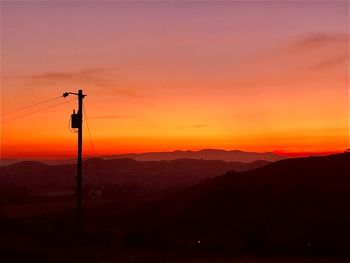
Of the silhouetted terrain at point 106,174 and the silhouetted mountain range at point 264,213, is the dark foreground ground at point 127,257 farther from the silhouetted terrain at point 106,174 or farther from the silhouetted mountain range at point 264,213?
the silhouetted terrain at point 106,174

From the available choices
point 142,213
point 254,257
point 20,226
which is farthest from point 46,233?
point 142,213

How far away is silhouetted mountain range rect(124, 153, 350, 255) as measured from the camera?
27.6 meters

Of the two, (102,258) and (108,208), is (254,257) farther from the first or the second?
(108,208)

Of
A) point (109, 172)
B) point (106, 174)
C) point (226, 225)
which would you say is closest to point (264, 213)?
point (226, 225)

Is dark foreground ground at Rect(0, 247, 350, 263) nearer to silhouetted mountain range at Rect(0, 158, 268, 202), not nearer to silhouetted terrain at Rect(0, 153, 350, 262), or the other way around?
silhouetted terrain at Rect(0, 153, 350, 262)

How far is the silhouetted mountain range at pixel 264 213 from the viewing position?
27578 mm

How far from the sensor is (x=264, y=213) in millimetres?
36344

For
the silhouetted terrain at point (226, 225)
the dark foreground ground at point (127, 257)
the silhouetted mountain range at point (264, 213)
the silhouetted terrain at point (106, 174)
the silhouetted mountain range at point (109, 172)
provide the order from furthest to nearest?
the silhouetted mountain range at point (109, 172)
the silhouetted terrain at point (106, 174)
the silhouetted mountain range at point (264, 213)
the silhouetted terrain at point (226, 225)
the dark foreground ground at point (127, 257)

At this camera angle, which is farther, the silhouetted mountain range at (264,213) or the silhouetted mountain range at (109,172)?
the silhouetted mountain range at (109,172)

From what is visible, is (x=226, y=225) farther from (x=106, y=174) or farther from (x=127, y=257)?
(x=106, y=174)

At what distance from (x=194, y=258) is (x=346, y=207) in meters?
16.2

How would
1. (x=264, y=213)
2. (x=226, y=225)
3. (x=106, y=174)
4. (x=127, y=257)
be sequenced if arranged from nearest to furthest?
(x=127, y=257), (x=226, y=225), (x=264, y=213), (x=106, y=174)

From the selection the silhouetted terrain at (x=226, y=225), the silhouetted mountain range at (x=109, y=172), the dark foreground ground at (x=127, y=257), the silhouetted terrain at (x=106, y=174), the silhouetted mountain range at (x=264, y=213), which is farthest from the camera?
the silhouetted mountain range at (x=109, y=172)

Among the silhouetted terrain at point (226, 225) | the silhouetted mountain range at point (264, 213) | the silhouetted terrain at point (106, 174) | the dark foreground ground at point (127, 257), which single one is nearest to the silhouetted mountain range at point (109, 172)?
the silhouetted terrain at point (106, 174)
